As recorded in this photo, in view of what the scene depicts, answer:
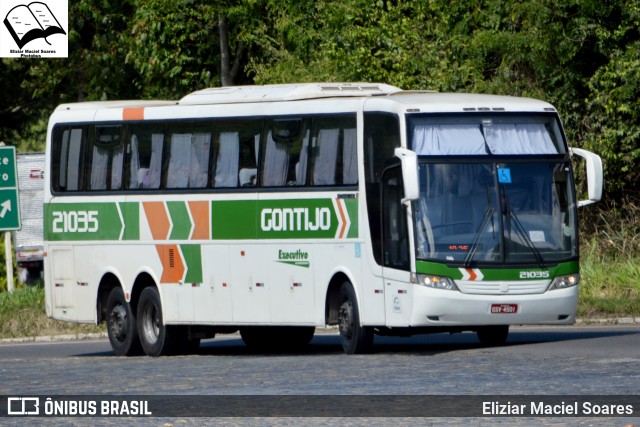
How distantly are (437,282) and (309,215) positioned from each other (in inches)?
90.7

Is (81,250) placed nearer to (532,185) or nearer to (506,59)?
(532,185)

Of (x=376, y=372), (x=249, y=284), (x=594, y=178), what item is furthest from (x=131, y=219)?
(x=376, y=372)

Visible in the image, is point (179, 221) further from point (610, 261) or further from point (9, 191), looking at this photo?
point (610, 261)

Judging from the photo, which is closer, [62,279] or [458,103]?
[458,103]

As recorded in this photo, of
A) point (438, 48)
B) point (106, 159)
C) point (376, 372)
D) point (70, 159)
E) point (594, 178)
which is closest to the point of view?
point (376, 372)

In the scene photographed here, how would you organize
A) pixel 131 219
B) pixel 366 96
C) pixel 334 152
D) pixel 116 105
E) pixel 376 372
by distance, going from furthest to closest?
pixel 116 105 → pixel 131 219 → pixel 366 96 → pixel 334 152 → pixel 376 372

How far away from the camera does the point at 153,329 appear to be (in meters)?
23.3

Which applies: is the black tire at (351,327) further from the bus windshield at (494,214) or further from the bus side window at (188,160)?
the bus side window at (188,160)

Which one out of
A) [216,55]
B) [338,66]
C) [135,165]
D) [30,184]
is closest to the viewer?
[135,165]

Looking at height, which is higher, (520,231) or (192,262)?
(520,231)

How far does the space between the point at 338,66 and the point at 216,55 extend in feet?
29.3

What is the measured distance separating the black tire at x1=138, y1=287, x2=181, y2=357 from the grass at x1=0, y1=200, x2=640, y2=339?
232 inches

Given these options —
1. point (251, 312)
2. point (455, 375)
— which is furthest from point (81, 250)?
point (455, 375)

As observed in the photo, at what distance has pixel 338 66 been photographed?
32.9 m
